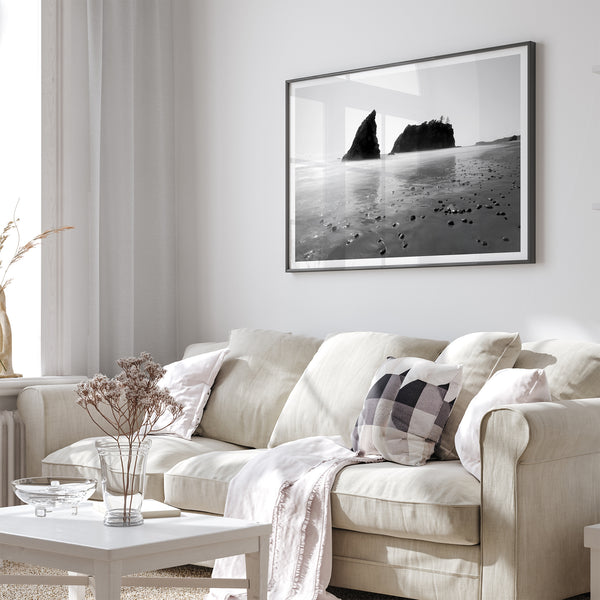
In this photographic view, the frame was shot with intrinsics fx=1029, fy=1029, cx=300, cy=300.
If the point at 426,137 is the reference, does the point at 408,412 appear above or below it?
below

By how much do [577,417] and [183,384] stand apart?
1794 millimetres

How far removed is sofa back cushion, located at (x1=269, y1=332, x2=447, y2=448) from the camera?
3.83 metres

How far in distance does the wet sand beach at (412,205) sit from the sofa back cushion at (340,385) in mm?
508

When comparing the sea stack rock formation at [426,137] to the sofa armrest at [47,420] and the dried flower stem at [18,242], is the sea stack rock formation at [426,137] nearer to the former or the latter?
the dried flower stem at [18,242]

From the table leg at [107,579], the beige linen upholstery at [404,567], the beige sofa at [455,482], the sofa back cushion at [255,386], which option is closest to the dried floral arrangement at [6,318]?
the beige sofa at [455,482]

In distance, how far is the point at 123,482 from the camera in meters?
2.57

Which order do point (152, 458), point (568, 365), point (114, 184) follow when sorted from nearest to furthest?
point (568, 365), point (152, 458), point (114, 184)

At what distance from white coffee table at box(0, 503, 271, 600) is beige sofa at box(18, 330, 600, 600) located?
0.55 m

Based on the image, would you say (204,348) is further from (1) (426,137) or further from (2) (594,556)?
(2) (594,556)

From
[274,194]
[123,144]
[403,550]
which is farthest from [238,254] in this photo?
[403,550]

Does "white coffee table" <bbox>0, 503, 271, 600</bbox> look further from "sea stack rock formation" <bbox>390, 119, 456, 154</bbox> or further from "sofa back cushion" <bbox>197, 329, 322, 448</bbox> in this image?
"sea stack rock formation" <bbox>390, 119, 456, 154</bbox>

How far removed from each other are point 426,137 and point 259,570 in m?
2.23

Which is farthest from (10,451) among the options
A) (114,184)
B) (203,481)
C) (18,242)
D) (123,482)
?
(123,482)

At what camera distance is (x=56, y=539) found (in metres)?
2.37
